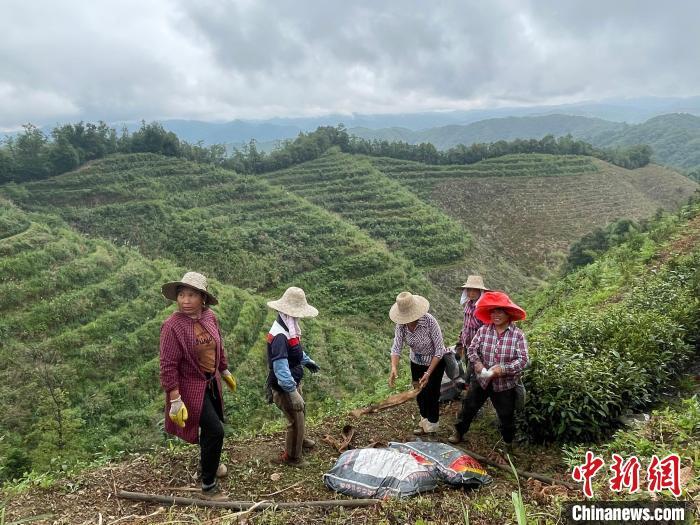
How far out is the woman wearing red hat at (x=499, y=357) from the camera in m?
3.74

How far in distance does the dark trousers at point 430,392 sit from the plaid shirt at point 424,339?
0.34 feet

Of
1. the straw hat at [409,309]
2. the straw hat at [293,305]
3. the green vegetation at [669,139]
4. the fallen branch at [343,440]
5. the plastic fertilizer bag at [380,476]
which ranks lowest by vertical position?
the fallen branch at [343,440]

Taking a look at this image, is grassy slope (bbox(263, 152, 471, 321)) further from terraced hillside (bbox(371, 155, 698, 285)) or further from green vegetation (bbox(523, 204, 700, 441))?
green vegetation (bbox(523, 204, 700, 441))

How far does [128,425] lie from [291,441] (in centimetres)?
935

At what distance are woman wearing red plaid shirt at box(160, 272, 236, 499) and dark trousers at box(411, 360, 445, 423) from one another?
2.02 metres

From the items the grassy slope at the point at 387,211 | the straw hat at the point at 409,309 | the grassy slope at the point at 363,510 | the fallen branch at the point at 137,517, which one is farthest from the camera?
the grassy slope at the point at 387,211

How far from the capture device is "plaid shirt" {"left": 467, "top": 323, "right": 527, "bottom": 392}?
12.2 feet

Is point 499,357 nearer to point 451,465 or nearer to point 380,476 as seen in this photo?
point 451,465

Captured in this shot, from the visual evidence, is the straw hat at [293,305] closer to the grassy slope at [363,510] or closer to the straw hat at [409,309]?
the straw hat at [409,309]

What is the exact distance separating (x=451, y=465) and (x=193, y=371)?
6.94ft

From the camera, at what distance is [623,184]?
4631 cm

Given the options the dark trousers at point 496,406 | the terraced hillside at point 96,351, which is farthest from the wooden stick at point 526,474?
the terraced hillside at point 96,351

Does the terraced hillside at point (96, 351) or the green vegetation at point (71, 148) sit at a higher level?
the green vegetation at point (71, 148)

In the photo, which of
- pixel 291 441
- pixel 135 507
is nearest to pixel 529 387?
pixel 291 441
